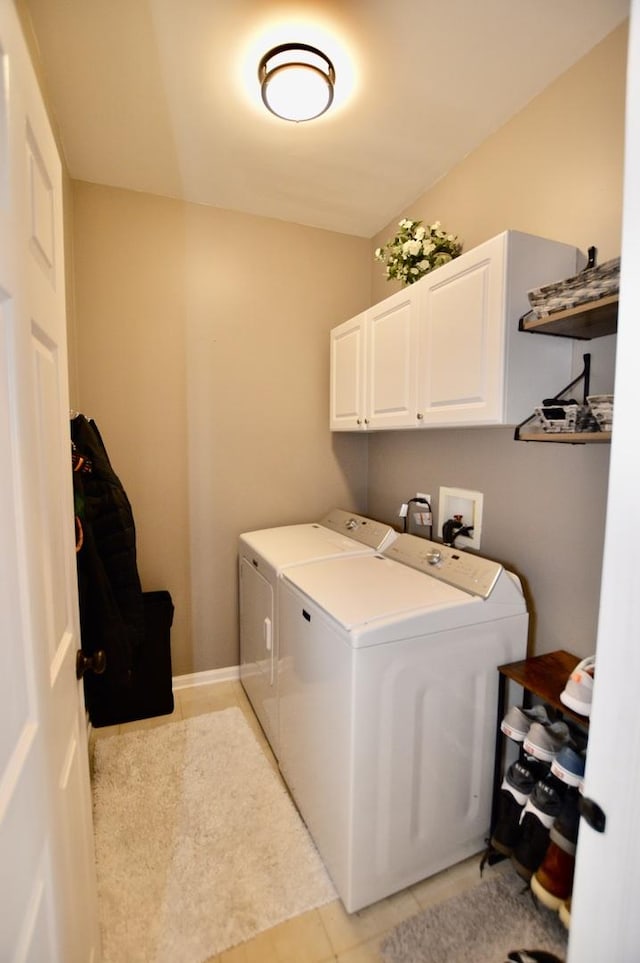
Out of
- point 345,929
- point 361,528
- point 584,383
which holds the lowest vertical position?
point 345,929

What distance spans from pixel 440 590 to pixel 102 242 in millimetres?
2321

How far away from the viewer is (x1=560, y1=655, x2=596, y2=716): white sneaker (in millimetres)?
1138

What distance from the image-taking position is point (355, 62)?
143cm

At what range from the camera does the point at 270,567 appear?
74.5 inches

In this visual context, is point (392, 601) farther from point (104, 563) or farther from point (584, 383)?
point (104, 563)

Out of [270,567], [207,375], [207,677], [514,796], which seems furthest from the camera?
[207,677]

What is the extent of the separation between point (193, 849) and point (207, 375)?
214 cm

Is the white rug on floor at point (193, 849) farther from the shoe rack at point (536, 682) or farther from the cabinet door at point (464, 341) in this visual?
the cabinet door at point (464, 341)

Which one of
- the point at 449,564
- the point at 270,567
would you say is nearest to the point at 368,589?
the point at 449,564

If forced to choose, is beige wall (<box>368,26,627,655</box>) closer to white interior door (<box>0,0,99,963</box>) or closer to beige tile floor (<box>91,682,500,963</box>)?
beige tile floor (<box>91,682,500,963</box>)

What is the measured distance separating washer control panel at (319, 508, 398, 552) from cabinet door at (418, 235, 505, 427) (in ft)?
2.09

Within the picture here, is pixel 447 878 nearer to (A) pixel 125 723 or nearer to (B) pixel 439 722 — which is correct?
(B) pixel 439 722

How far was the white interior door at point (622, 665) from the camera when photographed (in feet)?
1.81

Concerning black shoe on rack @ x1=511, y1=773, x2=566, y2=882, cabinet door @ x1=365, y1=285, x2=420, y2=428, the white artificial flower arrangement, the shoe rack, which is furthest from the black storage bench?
the white artificial flower arrangement
